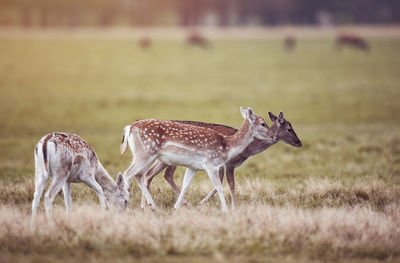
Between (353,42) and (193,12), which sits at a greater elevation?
(193,12)

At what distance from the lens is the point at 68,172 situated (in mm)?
7750

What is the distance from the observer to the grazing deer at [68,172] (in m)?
7.49

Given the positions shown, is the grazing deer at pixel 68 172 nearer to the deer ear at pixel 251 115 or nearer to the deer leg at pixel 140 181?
the deer leg at pixel 140 181

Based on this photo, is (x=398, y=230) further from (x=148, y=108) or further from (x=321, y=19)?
(x=321, y=19)

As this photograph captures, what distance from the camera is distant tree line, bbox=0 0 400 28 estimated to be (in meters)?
90.7

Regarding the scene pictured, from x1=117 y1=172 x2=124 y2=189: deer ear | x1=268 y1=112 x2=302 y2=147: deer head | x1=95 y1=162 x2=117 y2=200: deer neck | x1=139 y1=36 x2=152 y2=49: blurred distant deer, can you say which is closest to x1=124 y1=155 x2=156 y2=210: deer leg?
x1=117 y1=172 x2=124 y2=189: deer ear

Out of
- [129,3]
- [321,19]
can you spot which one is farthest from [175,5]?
[321,19]

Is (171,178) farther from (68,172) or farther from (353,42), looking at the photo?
(353,42)

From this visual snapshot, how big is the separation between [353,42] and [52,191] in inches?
1743

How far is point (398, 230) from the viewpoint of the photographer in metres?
6.92

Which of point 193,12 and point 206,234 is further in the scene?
point 193,12

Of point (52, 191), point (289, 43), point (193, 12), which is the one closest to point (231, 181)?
point (52, 191)

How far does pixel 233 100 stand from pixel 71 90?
8.88 m

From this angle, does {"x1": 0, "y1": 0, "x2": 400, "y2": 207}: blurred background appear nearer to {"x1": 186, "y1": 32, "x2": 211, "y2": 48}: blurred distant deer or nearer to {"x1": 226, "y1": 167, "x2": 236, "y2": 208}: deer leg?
{"x1": 186, "y1": 32, "x2": 211, "y2": 48}: blurred distant deer
